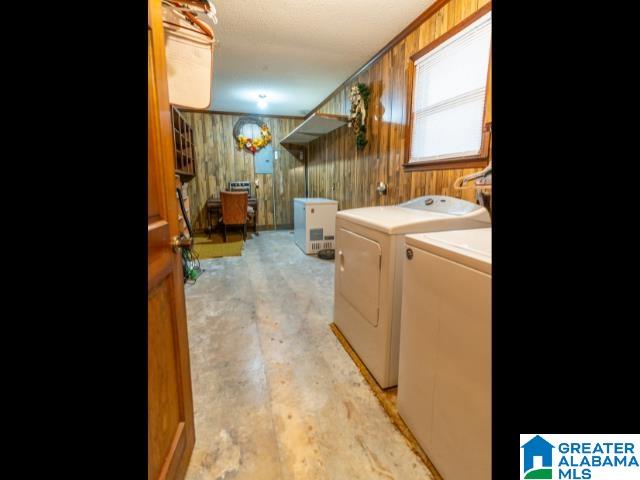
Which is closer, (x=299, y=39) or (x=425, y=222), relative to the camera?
(x=425, y=222)

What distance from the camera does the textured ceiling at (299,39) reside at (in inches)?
84.7

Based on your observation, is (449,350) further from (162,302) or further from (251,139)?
(251,139)

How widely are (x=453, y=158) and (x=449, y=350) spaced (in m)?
1.36

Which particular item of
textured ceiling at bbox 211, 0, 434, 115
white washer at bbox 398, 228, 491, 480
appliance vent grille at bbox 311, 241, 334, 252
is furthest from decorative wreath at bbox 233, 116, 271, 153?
white washer at bbox 398, 228, 491, 480

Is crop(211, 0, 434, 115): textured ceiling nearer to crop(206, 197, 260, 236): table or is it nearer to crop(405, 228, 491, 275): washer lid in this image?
crop(405, 228, 491, 275): washer lid

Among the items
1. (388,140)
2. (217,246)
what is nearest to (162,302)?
(388,140)

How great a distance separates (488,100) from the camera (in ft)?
5.32

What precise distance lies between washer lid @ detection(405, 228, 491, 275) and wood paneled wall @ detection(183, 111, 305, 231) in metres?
5.29

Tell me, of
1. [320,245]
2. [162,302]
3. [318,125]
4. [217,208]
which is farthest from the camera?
[217,208]

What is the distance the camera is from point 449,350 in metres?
1.01

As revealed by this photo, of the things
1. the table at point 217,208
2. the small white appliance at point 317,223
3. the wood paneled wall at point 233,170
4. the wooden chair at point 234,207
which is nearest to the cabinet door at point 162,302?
the small white appliance at point 317,223
